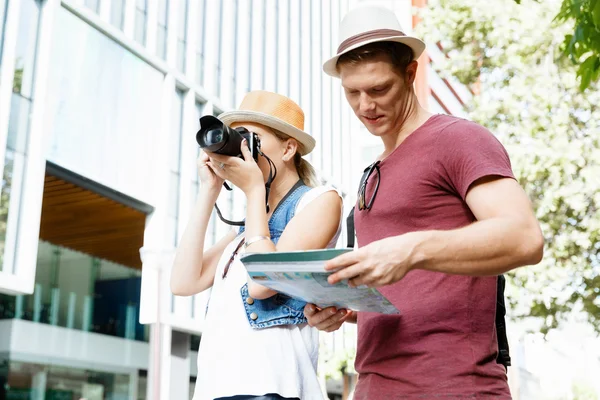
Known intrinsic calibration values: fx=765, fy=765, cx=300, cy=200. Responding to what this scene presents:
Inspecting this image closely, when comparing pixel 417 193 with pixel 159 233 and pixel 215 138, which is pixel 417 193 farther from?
pixel 159 233

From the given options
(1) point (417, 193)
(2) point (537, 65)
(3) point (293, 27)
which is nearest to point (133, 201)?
(2) point (537, 65)

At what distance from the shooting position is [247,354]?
1.96 metres

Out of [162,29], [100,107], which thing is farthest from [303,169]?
[162,29]

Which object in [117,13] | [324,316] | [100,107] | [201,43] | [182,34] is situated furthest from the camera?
[201,43]

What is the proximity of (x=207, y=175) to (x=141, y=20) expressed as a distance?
11.6 metres

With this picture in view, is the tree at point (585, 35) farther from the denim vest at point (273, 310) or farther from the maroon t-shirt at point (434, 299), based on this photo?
the denim vest at point (273, 310)

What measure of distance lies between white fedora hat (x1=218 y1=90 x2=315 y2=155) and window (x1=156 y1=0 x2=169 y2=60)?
39.0ft

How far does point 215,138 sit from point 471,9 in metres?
10.6

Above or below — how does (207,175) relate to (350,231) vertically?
above

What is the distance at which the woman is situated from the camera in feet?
6.34

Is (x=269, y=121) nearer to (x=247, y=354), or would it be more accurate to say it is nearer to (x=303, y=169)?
(x=303, y=169)

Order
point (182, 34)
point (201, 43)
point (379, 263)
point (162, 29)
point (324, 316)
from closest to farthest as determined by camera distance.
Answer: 1. point (379, 263)
2. point (324, 316)
3. point (162, 29)
4. point (182, 34)
5. point (201, 43)

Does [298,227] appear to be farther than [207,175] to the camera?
No

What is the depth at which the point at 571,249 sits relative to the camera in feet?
35.2
